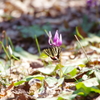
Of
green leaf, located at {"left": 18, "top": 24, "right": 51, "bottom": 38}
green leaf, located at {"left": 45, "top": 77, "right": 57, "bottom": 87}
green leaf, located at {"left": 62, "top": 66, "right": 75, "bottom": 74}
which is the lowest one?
green leaf, located at {"left": 45, "top": 77, "right": 57, "bottom": 87}

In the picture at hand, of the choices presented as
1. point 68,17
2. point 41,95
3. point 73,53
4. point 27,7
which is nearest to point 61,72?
point 41,95

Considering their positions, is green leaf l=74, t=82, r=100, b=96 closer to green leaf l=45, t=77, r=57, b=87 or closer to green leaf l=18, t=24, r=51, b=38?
green leaf l=45, t=77, r=57, b=87

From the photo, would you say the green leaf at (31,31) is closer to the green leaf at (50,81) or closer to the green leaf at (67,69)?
the green leaf at (67,69)

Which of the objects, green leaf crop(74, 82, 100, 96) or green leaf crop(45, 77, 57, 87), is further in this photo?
green leaf crop(45, 77, 57, 87)

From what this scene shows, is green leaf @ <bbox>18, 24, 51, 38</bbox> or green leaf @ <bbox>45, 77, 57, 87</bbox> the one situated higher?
green leaf @ <bbox>18, 24, 51, 38</bbox>

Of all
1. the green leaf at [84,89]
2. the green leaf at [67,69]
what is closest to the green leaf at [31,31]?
the green leaf at [67,69]

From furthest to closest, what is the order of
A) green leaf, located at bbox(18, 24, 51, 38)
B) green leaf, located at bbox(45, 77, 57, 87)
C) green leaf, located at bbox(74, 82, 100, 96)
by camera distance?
green leaf, located at bbox(18, 24, 51, 38)
green leaf, located at bbox(45, 77, 57, 87)
green leaf, located at bbox(74, 82, 100, 96)

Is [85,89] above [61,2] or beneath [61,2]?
beneath

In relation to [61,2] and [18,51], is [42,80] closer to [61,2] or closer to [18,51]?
[18,51]

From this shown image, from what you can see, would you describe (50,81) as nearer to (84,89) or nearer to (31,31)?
(84,89)

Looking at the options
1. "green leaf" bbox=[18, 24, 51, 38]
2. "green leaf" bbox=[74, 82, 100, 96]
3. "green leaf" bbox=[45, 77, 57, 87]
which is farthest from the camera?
"green leaf" bbox=[18, 24, 51, 38]

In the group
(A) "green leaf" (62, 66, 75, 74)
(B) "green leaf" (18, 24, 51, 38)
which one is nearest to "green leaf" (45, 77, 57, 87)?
(A) "green leaf" (62, 66, 75, 74)
